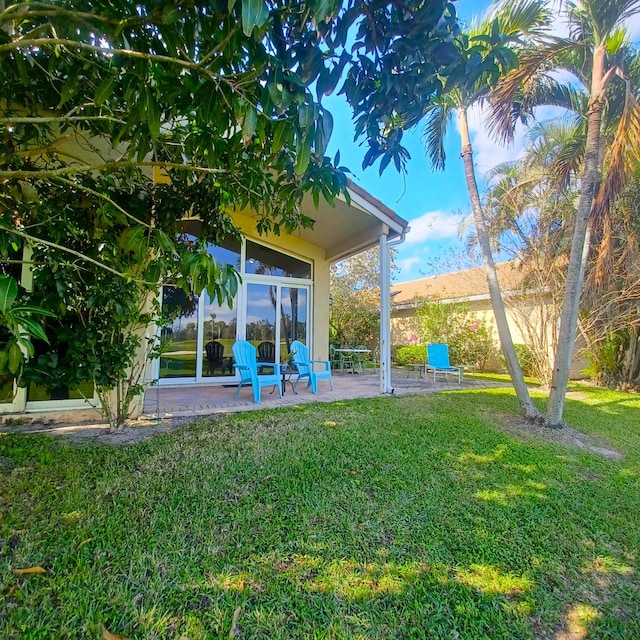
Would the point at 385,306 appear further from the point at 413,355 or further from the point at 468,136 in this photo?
the point at 413,355

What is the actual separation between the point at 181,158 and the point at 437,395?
621 cm

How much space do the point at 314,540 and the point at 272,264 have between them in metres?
7.14

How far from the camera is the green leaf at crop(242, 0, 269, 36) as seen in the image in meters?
1.20

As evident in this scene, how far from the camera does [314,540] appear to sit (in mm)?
2121

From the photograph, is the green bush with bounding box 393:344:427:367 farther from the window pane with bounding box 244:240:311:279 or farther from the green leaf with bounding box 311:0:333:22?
the green leaf with bounding box 311:0:333:22

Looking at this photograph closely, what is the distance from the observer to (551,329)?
27.0ft

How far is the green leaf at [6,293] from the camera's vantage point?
1263 mm

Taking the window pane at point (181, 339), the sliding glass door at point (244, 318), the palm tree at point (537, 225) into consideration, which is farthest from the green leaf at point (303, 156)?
the palm tree at point (537, 225)

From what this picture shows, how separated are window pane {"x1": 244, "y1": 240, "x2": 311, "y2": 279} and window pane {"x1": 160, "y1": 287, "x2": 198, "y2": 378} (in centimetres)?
171

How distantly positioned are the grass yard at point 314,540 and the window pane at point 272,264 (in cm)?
533

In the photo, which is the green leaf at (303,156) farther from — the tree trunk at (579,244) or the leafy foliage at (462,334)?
the leafy foliage at (462,334)

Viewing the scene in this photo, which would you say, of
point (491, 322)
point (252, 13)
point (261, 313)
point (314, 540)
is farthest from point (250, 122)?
point (491, 322)

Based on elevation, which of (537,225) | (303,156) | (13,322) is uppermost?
(537,225)

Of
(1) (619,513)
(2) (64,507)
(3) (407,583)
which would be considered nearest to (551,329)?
(1) (619,513)
